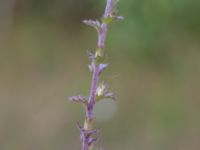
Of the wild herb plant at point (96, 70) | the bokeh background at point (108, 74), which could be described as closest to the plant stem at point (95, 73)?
the wild herb plant at point (96, 70)

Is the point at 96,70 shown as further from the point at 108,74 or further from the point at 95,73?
the point at 108,74

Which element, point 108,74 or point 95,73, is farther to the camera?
point 108,74

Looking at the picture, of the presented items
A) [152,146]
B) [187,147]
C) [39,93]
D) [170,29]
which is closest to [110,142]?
[152,146]

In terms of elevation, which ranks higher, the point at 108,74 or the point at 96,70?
the point at 108,74

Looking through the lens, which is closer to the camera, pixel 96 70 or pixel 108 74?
pixel 96 70

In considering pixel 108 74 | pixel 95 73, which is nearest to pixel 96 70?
pixel 95 73

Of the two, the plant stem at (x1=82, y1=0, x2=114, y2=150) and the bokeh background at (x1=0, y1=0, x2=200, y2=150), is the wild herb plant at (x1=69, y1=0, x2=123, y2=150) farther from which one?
the bokeh background at (x1=0, y1=0, x2=200, y2=150)

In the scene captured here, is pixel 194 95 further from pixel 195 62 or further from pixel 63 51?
pixel 63 51

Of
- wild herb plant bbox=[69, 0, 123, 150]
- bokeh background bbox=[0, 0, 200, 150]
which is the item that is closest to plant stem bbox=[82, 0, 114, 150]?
wild herb plant bbox=[69, 0, 123, 150]
